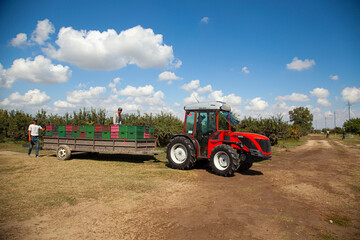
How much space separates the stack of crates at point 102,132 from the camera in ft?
30.7

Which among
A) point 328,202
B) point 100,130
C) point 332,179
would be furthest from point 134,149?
point 332,179

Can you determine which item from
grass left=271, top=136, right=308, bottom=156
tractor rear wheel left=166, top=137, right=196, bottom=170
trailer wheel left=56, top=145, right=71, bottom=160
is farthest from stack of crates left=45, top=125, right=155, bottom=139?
grass left=271, top=136, right=308, bottom=156

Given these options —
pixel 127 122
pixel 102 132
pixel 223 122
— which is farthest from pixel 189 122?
pixel 127 122

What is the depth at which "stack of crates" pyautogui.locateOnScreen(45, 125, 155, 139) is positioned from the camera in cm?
936

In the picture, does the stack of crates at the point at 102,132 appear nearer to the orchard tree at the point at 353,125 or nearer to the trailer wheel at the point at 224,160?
the trailer wheel at the point at 224,160

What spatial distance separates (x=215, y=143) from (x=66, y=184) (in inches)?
199

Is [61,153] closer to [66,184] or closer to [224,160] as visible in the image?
[66,184]

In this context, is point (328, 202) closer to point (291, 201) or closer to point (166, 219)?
point (291, 201)

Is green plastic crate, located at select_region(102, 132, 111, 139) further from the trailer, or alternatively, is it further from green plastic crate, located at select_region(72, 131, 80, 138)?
green plastic crate, located at select_region(72, 131, 80, 138)

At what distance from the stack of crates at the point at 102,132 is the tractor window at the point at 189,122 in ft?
6.51

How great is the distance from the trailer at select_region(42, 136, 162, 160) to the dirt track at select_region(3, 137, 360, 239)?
319 cm

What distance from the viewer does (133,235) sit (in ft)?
11.7

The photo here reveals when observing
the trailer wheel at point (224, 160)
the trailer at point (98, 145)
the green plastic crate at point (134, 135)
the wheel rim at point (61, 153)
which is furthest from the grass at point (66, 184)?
the green plastic crate at point (134, 135)

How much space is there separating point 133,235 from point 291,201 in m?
3.97
